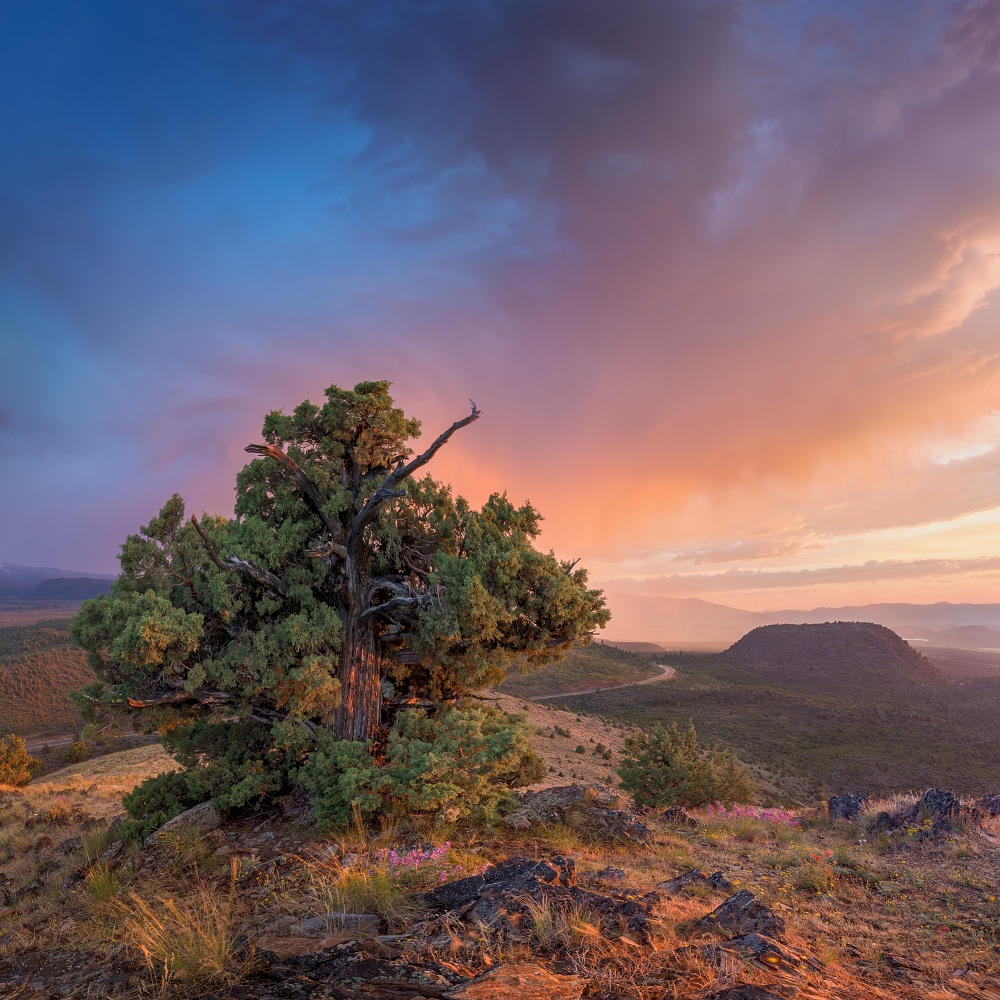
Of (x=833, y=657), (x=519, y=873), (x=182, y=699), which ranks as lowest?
(x=833, y=657)

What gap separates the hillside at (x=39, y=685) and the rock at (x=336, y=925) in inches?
2002

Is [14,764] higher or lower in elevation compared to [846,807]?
lower

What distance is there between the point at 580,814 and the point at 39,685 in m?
67.9

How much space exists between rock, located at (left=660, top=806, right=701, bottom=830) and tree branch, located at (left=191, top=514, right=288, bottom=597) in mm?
9136

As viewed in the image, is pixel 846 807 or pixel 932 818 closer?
pixel 932 818

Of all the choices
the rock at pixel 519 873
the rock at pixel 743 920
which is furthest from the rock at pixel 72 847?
the rock at pixel 743 920

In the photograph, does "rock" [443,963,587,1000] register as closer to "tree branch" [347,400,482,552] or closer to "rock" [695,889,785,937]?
"rock" [695,889,785,937]

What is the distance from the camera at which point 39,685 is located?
55.7 m

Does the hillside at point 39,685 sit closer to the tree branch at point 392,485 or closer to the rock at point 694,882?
the tree branch at point 392,485

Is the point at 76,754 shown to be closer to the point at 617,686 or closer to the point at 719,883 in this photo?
the point at 719,883

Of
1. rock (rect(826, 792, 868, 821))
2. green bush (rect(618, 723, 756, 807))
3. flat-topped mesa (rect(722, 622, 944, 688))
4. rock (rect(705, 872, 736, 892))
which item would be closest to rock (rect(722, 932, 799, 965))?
rock (rect(705, 872, 736, 892))

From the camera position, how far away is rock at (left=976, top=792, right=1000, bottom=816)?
10648mm

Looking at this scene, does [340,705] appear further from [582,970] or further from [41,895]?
[582,970]

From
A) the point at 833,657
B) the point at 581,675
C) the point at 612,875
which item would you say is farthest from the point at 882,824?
the point at 833,657
